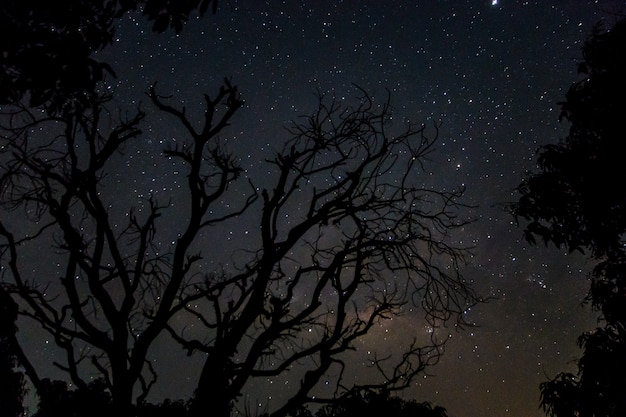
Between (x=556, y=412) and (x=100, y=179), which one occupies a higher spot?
(x=100, y=179)

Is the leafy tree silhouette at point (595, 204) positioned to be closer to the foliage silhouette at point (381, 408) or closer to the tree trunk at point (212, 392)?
the foliage silhouette at point (381, 408)

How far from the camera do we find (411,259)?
22.5 feet

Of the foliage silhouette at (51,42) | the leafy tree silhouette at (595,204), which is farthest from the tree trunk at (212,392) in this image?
the leafy tree silhouette at (595,204)

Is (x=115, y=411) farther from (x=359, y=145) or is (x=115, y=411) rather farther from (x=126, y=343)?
(x=359, y=145)

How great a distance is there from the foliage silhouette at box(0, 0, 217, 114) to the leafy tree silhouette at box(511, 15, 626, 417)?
20.0 ft

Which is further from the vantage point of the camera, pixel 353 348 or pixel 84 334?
pixel 353 348

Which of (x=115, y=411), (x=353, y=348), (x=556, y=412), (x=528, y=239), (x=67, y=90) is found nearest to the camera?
(x=67, y=90)

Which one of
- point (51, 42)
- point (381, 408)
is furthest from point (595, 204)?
point (51, 42)

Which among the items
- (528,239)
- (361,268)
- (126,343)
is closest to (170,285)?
(126,343)

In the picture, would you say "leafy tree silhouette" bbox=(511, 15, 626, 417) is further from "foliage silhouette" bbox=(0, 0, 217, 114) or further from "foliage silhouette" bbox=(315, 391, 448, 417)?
"foliage silhouette" bbox=(0, 0, 217, 114)

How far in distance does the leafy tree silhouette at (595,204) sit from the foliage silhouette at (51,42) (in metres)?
6.08

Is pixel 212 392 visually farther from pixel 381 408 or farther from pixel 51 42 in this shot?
pixel 381 408

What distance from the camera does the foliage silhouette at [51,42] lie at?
2840 millimetres

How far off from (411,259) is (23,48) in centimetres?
509
